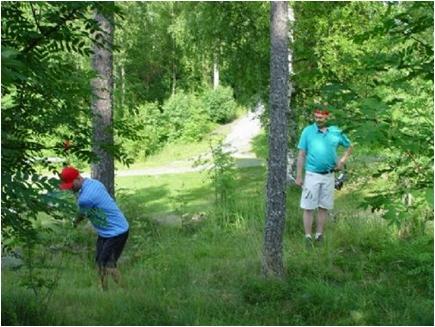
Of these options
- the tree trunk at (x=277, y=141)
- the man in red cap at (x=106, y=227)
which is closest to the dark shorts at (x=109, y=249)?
the man in red cap at (x=106, y=227)

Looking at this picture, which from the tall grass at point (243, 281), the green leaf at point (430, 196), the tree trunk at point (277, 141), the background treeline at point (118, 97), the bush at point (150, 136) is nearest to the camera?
the green leaf at point (430, 196)

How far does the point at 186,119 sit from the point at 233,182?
18.6 meters

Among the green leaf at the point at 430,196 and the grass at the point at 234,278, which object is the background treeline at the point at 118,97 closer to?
the green leaf at the point at 430,196

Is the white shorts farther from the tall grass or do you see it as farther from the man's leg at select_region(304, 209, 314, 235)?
the tall grass

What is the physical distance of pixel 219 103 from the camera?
33750mm

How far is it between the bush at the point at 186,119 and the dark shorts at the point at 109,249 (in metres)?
19.8

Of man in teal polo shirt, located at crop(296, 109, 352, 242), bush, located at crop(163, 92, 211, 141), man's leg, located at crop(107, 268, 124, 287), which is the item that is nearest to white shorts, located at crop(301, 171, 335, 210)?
man in teal polo shirt, located at crop(296, 109, 352, 242)

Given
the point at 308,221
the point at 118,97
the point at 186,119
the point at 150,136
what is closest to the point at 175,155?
the point at 150,136

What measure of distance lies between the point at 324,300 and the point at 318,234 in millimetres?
2230

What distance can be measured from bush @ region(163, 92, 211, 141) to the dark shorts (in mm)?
19835

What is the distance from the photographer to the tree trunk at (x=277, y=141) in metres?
6.56

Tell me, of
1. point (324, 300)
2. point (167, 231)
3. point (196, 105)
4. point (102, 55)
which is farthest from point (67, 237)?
point (196, 105)

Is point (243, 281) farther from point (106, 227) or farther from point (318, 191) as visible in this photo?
point (318, 191)

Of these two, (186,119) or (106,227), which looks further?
(186,119)
